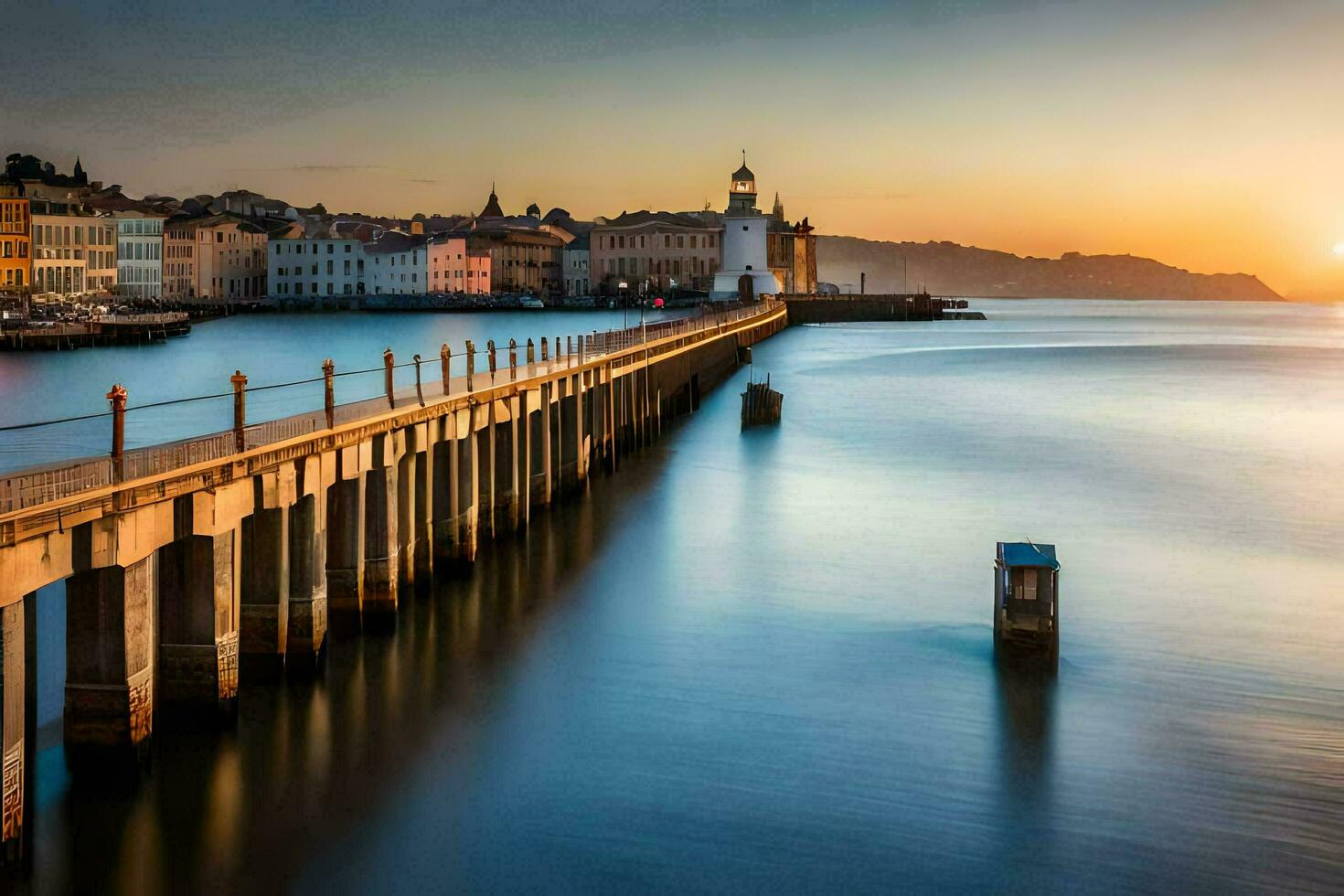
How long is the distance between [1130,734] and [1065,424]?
39839 millimetres

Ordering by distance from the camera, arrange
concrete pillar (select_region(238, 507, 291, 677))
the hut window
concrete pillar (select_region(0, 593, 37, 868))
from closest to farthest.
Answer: concrete pillar (select_region(0, 593, 37, 868)) < concrete pillar (select_region(238, 507, 291, 677)) < the hut window

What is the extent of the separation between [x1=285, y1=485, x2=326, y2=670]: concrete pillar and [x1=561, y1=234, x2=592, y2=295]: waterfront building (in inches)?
6365

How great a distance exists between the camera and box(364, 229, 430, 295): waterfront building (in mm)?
166375

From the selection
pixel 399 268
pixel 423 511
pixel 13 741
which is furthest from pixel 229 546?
pixel 399 268

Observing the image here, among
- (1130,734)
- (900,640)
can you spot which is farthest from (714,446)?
(1130,734)

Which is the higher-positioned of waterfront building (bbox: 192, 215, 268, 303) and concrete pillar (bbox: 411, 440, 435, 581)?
waterfront building (bbox: 192, 215, 268, 303)

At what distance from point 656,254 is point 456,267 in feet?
81.9

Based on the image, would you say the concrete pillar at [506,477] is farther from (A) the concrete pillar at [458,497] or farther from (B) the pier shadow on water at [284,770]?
(B) the pier shadow on water at [284,770]

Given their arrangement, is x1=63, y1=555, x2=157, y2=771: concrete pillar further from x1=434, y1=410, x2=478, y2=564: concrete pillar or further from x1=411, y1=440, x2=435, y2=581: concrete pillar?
x1=434, y1=410, x2=478, y2=564: concrete pillar

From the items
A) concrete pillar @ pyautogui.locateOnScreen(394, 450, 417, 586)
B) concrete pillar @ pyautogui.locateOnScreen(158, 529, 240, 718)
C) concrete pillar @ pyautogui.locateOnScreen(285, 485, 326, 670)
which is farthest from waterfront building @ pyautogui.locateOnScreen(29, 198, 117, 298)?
concrete pillar @ pyautogui.locateOnScreen(158, 529, 240, 718)

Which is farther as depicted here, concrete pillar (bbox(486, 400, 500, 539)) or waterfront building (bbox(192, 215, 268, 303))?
waterfront building (bbox(192, 215, 268, 303))

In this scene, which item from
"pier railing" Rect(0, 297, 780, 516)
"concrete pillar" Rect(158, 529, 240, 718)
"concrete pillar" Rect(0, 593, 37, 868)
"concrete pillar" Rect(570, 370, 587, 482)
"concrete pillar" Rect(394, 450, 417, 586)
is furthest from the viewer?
"concrete pillar" Rect(570, 370, 587, 482)

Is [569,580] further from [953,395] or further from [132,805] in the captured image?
[953,395]

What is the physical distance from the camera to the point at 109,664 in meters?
12.6
